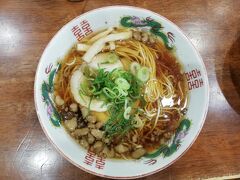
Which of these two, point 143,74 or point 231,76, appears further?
point 231,76

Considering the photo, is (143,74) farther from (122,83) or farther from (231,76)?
(231,76)

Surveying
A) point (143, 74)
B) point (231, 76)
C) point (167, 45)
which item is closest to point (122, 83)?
point (143, 74)

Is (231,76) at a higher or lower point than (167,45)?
lower

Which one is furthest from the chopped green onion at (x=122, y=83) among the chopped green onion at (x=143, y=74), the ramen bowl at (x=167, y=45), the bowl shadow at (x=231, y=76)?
the bowl shadow at (x=231, y=76)

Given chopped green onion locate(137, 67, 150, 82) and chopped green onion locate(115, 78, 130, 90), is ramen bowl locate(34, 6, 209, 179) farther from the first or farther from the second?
chopped green onion locate(115, 78, 130, 90)

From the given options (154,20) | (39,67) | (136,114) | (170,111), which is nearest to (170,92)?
(170,111)

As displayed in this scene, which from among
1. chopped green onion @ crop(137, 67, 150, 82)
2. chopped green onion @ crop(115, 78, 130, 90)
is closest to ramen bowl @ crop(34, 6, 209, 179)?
chopped green onion @ crop(137, 67, 150, 82)

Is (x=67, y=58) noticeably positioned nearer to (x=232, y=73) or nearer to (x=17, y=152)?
(x=17, y=152)
